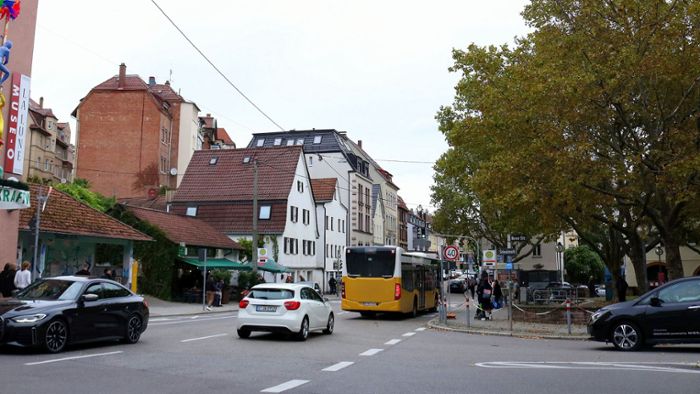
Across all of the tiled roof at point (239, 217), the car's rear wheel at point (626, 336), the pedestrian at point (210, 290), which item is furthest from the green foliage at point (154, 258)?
the car's rear wheel at point (626, 336)

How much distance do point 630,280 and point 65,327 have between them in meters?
48.9

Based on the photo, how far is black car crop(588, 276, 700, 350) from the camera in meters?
15.1

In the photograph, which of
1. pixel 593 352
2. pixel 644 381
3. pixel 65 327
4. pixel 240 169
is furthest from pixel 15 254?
pixel 240 169

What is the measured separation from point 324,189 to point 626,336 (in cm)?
5591

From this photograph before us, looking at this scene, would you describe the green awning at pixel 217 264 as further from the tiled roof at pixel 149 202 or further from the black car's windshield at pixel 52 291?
the black car's windshield at pixel 52 291

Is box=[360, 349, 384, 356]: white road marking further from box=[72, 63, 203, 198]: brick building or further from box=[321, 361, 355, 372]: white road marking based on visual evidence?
box=[72, 63, 203, 198]: brick building

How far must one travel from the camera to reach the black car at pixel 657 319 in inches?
595

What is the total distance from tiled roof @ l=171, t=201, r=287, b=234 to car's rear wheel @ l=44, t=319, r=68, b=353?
40.3m

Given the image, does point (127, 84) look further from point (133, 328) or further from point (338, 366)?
point (338, 366)

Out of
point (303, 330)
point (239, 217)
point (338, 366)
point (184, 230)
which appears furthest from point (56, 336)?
point (239, 217)

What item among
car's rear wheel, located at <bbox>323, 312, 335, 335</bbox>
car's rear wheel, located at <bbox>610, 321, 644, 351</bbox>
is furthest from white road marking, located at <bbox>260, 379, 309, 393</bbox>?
car's rear wheel, located at <bbox>323, 312, 335, 335</bbox>

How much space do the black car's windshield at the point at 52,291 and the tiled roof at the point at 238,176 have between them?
40.5 meters

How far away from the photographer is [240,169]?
5791 centimetres

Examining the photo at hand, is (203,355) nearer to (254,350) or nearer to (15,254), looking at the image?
(254,350)
